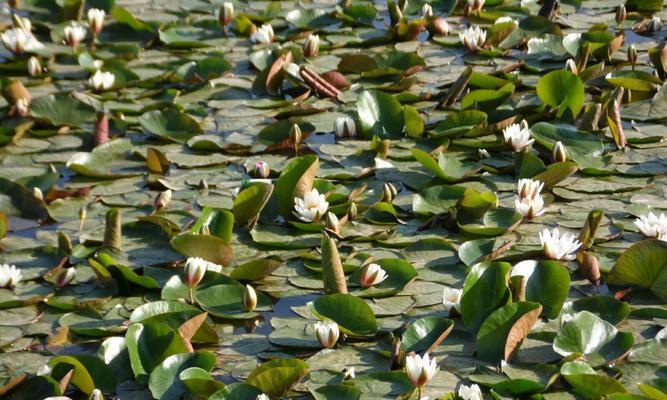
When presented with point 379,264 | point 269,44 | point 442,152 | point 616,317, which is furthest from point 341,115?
point 616,317

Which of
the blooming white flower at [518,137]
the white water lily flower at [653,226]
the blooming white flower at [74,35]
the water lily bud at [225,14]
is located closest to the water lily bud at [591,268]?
the white water lily flower at [653,226]

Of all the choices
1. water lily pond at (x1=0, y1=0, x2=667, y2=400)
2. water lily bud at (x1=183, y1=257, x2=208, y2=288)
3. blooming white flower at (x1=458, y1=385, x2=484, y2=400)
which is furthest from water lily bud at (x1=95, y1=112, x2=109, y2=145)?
blooming white flower at (x1=458, y1=385, x2=484, y2=400)

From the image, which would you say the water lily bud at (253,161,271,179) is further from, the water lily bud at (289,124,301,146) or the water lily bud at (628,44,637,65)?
the water lily bud at (628,44,637,65)

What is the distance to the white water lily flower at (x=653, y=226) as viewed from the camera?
3422 millimetres

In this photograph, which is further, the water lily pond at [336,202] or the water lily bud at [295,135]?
the water lily bud at [295,135]

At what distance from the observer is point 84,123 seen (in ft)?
15.5

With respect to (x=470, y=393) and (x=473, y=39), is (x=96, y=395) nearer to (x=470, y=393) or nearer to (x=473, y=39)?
(x=470, y=393)

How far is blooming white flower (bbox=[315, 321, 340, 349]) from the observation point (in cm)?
299

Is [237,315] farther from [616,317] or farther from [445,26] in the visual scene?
[445,26]

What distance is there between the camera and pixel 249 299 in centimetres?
323

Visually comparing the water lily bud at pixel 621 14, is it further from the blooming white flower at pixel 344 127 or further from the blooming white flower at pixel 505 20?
the blooming white flower at pixel 344 127

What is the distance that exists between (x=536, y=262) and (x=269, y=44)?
8.82ft

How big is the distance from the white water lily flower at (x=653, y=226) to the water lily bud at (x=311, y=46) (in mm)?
2273

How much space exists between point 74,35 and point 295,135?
1762 millimetres
